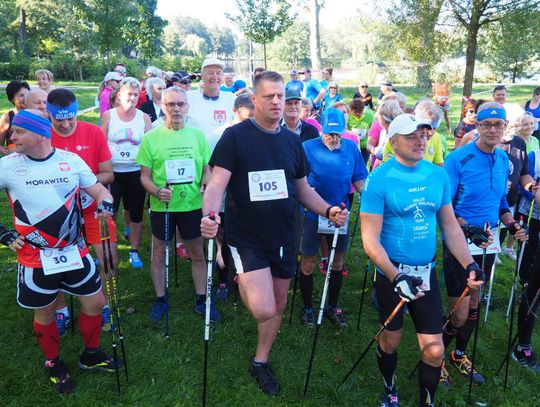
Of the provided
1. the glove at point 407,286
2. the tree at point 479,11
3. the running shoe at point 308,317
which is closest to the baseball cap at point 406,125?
the glove at point 407,286

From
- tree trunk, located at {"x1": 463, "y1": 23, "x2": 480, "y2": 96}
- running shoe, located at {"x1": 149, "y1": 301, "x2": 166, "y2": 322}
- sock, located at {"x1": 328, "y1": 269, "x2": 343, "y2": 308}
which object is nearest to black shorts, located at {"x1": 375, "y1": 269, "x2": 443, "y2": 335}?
sock, located at {"x1": 328, "y1": 269, "x2": 343, "y2": 308}

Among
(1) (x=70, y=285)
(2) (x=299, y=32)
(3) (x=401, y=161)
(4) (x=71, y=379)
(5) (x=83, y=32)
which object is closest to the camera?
(3) (x=401, y=161)

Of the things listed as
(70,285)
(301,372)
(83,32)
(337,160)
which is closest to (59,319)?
(70,285)

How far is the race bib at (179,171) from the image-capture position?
439 centimetres

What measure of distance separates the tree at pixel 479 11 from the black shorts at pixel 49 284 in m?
11.9

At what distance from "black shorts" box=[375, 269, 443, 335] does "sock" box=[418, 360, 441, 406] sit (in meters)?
0.31

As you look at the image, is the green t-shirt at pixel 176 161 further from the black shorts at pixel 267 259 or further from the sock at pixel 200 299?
the black shorts at pixel 267 259

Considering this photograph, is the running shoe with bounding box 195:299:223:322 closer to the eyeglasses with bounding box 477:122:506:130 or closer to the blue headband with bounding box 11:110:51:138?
the blue headband with bounding box 11:110:51:138

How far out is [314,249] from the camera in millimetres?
4527

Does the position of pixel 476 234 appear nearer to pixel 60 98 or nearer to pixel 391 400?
pixel 391 400

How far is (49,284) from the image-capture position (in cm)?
328

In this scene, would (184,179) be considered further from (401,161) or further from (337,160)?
(401,161)

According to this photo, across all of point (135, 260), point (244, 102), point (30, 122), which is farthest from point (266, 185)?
point (135, 260)

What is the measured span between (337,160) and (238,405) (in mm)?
2514
